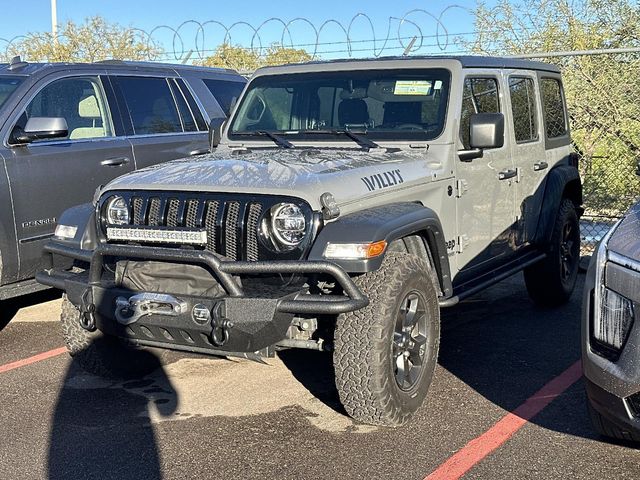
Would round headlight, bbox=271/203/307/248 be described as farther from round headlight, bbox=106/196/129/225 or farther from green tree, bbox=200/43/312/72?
green tree, bbox=200/43/312/72

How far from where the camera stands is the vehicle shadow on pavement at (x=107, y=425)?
13.0ft

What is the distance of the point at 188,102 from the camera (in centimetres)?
775

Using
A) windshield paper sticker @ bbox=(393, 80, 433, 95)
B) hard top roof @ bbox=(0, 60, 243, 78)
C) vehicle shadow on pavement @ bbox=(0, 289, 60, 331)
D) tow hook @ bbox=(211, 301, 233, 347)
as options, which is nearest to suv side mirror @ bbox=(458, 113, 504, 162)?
windshield paper sticker @ bbox=(393, 80, 433, 95)

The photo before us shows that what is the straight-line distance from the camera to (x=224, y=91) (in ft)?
26.9

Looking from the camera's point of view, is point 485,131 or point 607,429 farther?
point 485,131

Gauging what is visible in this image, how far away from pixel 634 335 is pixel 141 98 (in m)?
5.01

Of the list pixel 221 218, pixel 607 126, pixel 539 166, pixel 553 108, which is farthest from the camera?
pixel 607 126

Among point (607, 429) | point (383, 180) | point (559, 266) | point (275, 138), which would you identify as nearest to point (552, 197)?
point (559, 266)

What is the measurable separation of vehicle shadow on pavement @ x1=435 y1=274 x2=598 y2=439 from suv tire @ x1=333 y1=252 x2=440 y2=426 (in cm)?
56

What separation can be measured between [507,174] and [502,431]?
219cm

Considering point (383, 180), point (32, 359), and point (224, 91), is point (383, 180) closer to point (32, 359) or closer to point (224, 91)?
point (32, 359)

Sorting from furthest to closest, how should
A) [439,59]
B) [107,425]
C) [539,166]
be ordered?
[539,166] → [439,59] → [107,425]

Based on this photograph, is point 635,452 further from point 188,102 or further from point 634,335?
point 188,102

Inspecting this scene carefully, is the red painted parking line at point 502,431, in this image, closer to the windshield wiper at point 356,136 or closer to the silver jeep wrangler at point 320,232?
the silver jeep wrangler at point 320,232
